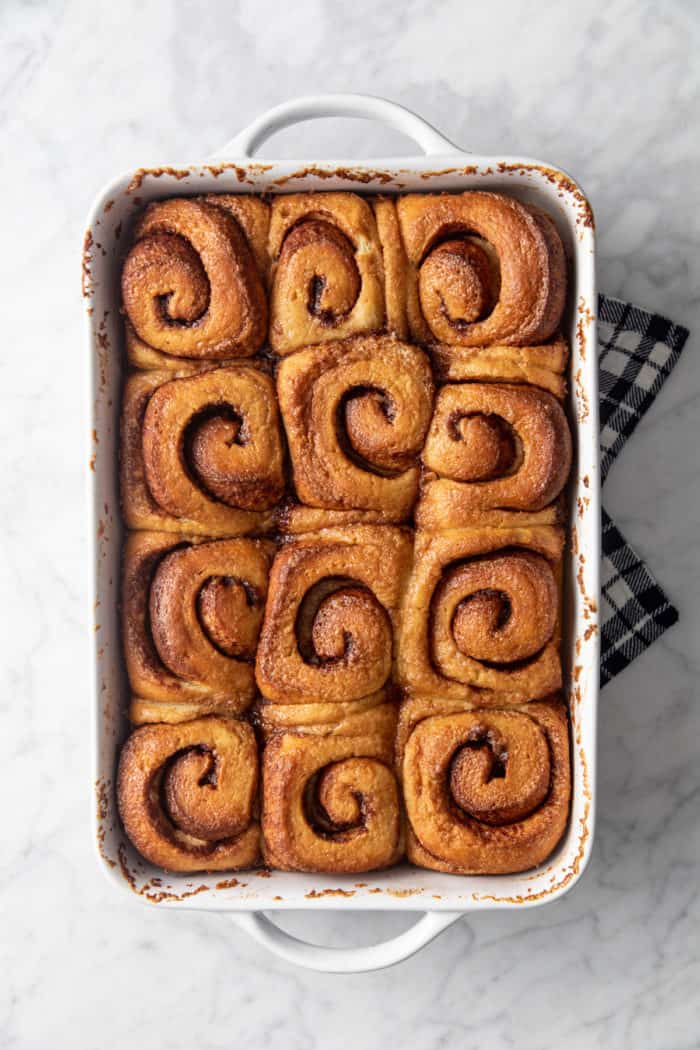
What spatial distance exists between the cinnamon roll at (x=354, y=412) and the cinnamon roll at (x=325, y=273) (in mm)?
44

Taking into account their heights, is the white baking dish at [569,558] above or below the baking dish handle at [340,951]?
above

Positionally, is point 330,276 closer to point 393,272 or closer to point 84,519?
point 393,272

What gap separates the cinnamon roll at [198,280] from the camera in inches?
83.3

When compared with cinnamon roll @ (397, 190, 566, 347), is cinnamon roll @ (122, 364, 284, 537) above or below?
below

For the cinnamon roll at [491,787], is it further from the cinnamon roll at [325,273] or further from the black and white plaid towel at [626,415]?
the cinnamon roll at [325,273]

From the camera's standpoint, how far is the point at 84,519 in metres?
2.56

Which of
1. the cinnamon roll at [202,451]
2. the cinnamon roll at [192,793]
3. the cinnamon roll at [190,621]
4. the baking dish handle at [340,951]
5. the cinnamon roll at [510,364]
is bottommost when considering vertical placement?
the baking dish handle at [340,951]

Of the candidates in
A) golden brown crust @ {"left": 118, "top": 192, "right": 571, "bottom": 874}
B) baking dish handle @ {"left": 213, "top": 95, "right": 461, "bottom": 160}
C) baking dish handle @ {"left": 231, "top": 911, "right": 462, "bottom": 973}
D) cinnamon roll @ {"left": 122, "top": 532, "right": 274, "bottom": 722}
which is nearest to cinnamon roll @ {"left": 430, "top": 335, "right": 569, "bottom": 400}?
golden brown crust @ {"left": 118, "top": 192, "right": 571, "bottom": 874}

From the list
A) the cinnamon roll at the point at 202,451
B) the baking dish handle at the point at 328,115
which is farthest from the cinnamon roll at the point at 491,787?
the baking dish handle at the point at 328,115

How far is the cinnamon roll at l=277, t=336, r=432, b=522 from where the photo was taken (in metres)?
2.11

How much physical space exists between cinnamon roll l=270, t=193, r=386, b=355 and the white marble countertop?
1.50ft

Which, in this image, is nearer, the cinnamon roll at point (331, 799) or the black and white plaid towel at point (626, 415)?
the cinnamon roll at point (331, 799)

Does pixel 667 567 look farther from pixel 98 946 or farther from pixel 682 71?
pixel 98 946

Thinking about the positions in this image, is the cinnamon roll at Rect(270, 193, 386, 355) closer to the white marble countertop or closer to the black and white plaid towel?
the white marble countertop
